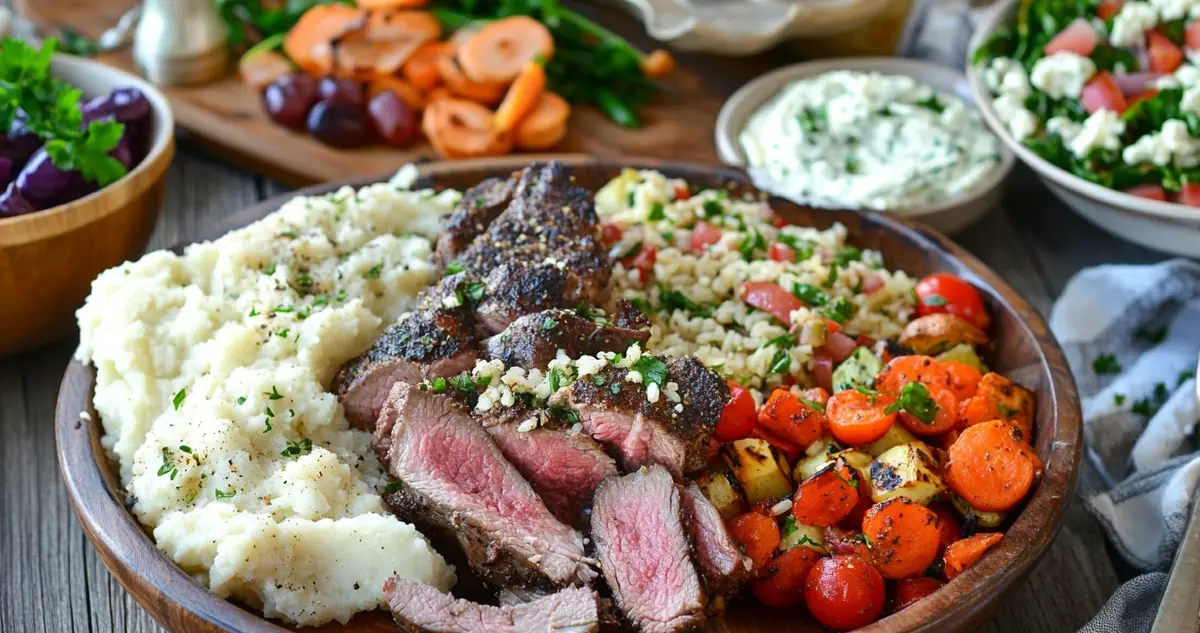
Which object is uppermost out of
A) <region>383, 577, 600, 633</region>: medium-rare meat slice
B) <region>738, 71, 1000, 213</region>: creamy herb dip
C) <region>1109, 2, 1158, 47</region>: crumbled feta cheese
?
<region>1109, 2, 1158, 47</region>: crumbled feta cheese

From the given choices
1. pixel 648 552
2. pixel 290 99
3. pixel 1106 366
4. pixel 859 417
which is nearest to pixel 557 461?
pixel 648 552

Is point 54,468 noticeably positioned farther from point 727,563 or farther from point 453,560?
point 727,563

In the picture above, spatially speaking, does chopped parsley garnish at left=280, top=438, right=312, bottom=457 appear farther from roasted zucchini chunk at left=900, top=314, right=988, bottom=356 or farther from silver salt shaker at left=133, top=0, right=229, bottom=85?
silver salt shaker at left=133, top=0, right=229, bottom=85

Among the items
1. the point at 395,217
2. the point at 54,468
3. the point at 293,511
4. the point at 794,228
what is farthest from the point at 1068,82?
the point at 54,468

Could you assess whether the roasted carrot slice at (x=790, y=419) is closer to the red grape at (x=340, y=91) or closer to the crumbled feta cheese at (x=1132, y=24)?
the crumbled feta cheese at (x=1132, y=24)

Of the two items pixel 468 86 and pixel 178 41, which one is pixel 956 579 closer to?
pixel 468 86

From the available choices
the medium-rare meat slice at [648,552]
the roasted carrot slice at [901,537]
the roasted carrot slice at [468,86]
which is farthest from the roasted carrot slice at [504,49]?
the roasted carrot slice at [901,537]

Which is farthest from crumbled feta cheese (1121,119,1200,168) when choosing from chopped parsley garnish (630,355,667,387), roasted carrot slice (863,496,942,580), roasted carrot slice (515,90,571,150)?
chopped parsley garnish (630,355,667,387)
